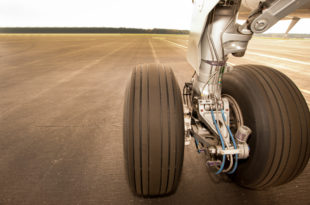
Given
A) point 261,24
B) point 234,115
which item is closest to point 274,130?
point 234,115

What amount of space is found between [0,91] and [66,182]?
3.39 metres

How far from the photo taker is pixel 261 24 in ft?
2.85

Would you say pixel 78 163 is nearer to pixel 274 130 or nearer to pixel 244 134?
pixel 244 134

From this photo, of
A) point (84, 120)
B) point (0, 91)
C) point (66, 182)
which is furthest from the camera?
point (0, 91)

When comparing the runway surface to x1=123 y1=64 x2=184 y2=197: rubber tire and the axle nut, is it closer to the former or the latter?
x1=123 y1=64 x2=184 y2=197: rubber tire

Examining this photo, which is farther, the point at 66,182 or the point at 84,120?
the point at 84,120

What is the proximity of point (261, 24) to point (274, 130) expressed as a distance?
61 centimetres

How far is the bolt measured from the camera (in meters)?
0.85

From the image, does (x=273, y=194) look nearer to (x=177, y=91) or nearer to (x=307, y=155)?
(x=307, y=155)

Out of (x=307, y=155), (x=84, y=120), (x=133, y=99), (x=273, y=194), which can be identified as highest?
(x=133, y=99)

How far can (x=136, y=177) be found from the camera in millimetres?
1007

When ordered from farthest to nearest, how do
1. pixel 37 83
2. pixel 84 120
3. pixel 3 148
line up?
pixel 37 83, pixel 84 120, pixel 3 148

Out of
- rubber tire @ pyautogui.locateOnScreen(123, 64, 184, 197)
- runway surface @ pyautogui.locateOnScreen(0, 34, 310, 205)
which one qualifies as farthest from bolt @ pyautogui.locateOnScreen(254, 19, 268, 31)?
runway surface @ pyautogui.locateOnScreen(0, 34, 310, 205)

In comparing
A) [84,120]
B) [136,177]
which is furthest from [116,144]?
[136,177]
